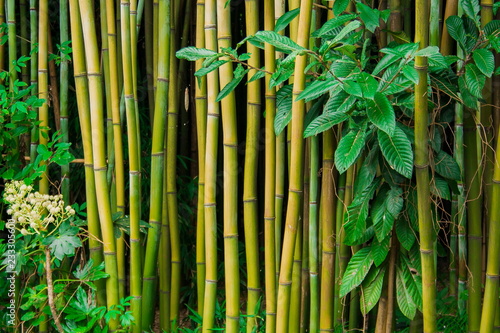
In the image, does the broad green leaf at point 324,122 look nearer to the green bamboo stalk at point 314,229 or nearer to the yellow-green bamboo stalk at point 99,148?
the green bamboo stalk at point 314,229

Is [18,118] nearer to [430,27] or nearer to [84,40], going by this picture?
A: [84,40]

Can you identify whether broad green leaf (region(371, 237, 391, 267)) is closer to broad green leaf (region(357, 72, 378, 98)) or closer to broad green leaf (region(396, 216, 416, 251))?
broad green leaf (region(396, 216, 416, 251))

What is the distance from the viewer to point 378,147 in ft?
4.30

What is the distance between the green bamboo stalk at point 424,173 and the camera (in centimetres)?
116

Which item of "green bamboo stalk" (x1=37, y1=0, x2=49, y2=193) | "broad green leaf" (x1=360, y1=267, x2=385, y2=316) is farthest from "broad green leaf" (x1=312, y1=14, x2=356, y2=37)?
"green bamboo stalk" (x1=37, y1=0, x2=49, y2=193)

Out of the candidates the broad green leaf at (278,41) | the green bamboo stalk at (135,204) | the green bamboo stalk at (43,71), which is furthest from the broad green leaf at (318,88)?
the green bamboo stalk at (43,71)

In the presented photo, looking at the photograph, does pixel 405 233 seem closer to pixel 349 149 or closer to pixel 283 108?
pixel 349 149

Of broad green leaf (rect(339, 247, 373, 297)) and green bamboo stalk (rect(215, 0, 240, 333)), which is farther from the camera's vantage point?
green bamboo stalk (rect(215, 0, 240, 333))

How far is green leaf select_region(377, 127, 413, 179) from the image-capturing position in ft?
3.86

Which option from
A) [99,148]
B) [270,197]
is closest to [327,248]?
[270,197]

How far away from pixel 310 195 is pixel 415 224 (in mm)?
304

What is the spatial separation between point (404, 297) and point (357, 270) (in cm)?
13

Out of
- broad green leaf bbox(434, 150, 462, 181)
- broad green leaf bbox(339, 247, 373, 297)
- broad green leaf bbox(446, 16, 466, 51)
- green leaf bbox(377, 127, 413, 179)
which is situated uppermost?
broad green leaf bbox(446, 16, 466, 51)

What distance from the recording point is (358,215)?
133 cm
